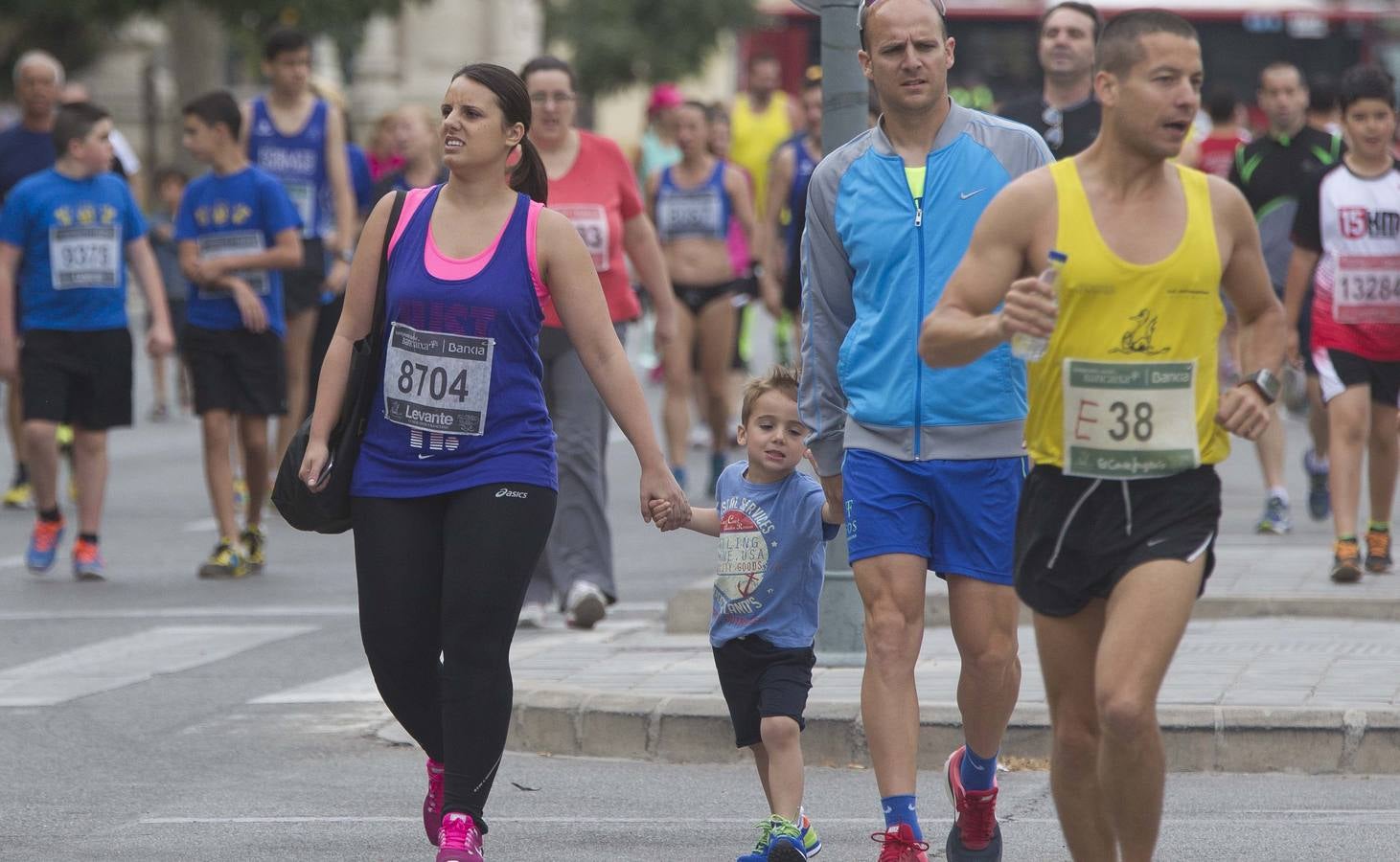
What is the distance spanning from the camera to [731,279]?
48.1 ft

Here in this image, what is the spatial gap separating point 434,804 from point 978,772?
4.30ft

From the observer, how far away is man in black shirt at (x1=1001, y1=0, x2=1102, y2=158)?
9.47 metres

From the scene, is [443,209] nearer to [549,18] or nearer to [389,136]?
[389,136]

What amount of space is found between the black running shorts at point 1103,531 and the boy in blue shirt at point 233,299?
725 centimetres

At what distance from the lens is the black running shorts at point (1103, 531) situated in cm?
492

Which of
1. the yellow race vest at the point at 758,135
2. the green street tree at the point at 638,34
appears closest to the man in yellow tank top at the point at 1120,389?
the yellow race vest at the point at 758,135

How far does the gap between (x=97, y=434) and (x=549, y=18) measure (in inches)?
2134

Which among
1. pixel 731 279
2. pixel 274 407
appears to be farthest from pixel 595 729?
pixel 731 279

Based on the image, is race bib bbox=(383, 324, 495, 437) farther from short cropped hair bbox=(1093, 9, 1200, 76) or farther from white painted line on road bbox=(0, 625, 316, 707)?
white painted line on road bbox=(0, 625, 316, 707)

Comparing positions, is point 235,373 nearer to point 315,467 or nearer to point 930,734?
point 930,734

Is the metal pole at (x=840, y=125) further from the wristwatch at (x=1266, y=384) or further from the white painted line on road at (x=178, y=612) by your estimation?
the wristwatch at (x=1266, y=384)

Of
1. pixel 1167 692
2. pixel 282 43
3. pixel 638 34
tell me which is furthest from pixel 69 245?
pixel 638 34

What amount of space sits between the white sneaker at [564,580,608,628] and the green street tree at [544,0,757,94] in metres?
54.4

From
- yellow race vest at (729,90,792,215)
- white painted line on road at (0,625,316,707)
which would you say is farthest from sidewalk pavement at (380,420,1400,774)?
yellow race vest at (729,90,792,215)
